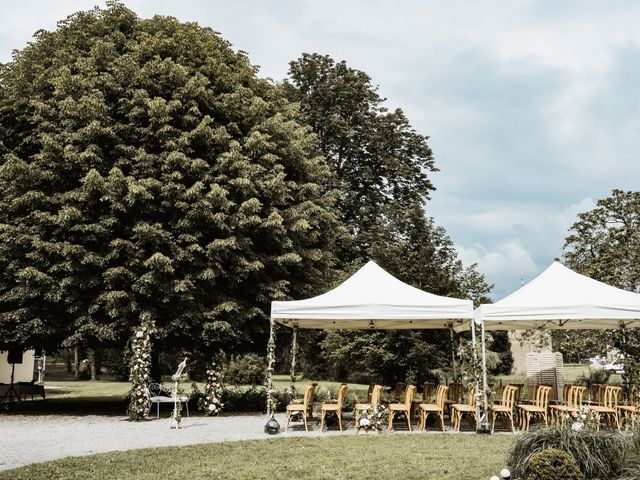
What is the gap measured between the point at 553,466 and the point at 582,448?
3.01 ft

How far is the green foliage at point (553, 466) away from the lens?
20.3 feet

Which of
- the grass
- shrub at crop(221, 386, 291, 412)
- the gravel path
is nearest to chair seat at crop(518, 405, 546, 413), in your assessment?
the grass

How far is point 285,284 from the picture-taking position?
18422 millimetres

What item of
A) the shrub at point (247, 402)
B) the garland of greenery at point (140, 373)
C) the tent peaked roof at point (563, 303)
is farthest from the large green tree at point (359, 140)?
the tent peaked roof at point (563, 303)

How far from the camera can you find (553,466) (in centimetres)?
627

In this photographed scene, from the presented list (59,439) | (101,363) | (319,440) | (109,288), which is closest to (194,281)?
(109,288)

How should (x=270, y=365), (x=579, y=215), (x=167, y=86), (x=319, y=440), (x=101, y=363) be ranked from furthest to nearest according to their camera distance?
(x=101, y=363) → (x=579, y=215) → (x=167, y=86) → (x=270, y=365) → (x=319, y=440)

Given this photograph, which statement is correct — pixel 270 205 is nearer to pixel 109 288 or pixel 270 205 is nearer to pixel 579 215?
pixel 109 288

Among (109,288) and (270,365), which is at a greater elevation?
(109,288)

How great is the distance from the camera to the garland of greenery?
15.7 meters

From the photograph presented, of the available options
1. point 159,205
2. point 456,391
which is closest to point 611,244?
point 456,391

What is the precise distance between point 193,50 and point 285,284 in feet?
25.8

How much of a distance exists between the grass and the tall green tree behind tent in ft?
22.0

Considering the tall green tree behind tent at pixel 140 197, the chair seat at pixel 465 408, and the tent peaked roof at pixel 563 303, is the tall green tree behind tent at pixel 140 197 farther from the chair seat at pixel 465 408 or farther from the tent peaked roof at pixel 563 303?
the tent peaked roof at pixel 563 303
